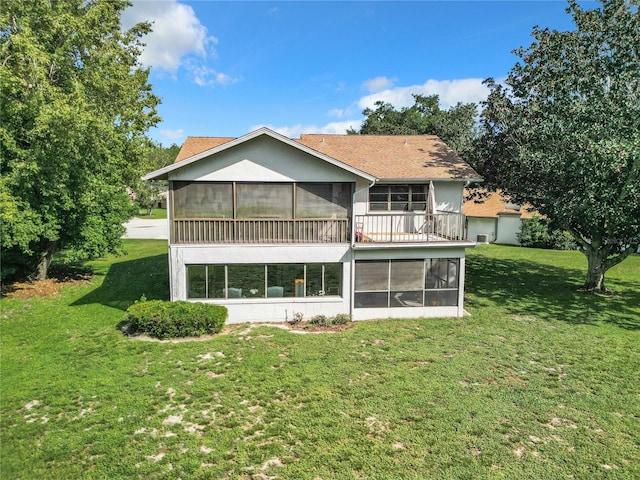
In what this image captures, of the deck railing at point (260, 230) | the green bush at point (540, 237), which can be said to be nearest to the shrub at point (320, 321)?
the deck railing at point (260, 230)

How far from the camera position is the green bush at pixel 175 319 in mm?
13125

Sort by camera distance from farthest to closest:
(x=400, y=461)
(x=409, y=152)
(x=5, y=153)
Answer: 1. (x=409, y=152)
2. (x=5, y=153)
3. (x=400, y=461)

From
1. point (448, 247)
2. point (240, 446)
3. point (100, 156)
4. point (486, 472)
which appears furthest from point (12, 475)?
point (100, 156)

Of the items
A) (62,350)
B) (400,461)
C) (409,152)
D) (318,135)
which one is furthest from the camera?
(318,135)

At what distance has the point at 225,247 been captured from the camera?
1458 centimetres

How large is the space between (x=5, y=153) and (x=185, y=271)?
Result: 32.9 feet

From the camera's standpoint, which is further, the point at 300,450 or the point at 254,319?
the point at 254,319

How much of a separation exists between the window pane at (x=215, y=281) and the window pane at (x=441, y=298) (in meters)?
8.07

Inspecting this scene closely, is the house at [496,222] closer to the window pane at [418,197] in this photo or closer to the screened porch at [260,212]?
the window pane at [418,197]

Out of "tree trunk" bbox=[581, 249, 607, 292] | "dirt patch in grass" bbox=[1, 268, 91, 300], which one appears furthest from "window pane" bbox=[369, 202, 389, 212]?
"dirt patch in grass" bbox=[1, 268, 91, 300]

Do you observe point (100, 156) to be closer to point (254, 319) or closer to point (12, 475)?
point (254, 319)

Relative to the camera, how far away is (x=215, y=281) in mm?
14805

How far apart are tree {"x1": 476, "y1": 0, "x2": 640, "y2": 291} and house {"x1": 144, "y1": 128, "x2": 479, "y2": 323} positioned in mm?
5853

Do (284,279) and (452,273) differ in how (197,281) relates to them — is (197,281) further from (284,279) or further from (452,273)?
(452,273)
